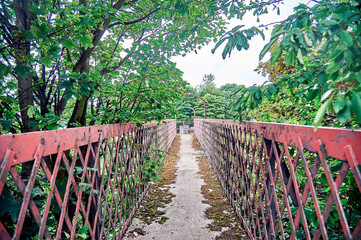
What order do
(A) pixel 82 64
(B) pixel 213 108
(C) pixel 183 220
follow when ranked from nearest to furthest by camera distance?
1. (A) pixel 82 64
2. (C) pixel 183 220
3. (B) pixel 213 108

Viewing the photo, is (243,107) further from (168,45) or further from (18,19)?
(18,19)

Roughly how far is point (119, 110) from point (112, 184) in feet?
3.33

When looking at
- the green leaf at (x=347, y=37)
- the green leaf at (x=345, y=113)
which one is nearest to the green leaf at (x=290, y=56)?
the green leaf at (x=347, y=37)

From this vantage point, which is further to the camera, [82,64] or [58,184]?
[82,64]

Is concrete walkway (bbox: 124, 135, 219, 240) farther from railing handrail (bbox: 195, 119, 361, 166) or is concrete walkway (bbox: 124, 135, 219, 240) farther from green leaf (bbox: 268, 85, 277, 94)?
green leaf (bbox: 268, 85, 277, 94)

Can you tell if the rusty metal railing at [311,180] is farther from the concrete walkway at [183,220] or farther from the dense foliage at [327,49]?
the concrete walkway at [183,220]

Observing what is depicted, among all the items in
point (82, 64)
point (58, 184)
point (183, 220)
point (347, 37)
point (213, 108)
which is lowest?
point (183, 220)

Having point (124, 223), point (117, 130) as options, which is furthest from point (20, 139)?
point (124, 223)

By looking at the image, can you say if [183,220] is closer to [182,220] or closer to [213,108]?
[182,220]

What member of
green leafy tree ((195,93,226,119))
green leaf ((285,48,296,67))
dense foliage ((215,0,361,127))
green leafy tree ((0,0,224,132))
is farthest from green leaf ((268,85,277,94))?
green leafy tree ((195,93,226,119))

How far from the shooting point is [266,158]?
1.96 metres

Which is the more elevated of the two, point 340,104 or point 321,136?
point 340,104

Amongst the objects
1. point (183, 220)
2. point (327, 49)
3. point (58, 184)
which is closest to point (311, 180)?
point (327, 49)

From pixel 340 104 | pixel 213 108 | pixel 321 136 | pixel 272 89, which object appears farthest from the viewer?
pixel 213 108
